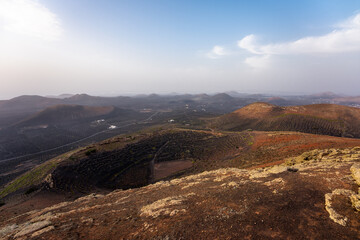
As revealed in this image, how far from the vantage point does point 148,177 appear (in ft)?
109

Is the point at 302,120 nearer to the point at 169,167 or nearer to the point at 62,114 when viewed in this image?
the point at 169,167

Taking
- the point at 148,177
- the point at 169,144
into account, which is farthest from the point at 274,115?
the point at 148,177

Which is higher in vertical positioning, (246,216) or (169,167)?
(246,216)

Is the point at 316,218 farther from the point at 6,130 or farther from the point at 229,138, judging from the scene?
the point at 6,130

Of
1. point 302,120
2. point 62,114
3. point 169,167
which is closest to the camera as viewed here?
point 169,167

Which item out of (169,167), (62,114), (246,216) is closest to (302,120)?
(169,167)

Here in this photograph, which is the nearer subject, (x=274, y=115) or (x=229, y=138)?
(x=229, y=138)

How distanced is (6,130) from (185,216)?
13568cm

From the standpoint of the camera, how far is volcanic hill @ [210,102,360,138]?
62000 millimetres

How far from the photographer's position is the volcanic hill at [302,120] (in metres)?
62.0

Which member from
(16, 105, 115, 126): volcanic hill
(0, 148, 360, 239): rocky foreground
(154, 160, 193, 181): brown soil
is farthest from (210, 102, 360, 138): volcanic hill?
(16, 105, 115, 126): volcanic hill

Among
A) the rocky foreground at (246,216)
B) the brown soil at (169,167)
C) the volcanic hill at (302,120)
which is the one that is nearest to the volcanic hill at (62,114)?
the volcanic hill at (302,120)

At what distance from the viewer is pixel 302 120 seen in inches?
2692

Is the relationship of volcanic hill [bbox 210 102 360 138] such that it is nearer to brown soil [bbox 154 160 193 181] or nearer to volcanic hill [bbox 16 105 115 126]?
brown soil [bbox 154 160 193 181]
